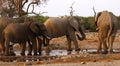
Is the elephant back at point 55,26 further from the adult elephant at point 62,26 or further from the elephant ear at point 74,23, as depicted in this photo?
the elephant ear at point 74,23

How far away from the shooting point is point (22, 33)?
22.3 m

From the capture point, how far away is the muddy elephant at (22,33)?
72.0 ft

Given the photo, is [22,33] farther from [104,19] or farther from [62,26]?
[104,19]

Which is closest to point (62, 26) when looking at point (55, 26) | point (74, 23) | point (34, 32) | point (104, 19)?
point (55, 26)

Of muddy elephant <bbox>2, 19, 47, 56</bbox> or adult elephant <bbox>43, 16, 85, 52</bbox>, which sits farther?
adult elephant <bbox>43, 16, 85, 52</bbox>

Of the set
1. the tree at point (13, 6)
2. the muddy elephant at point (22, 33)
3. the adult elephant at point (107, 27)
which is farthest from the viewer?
the tree at point (13, 6)

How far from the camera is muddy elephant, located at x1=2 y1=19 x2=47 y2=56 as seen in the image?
21.9 meters

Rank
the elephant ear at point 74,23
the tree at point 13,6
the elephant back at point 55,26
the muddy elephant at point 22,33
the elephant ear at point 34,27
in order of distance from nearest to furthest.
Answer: the muddy elephant at point 22,33 → the elephant ear at point 34,27 → the elephant back at point 55,26 → the elephant ear at point 74,23 → the tree at point 13,6

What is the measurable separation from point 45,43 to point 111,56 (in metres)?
7.36

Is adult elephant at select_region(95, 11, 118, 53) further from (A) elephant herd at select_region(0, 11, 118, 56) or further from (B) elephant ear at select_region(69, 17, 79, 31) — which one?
(B) elephant ear at select_region(69, 17, 79, 31)

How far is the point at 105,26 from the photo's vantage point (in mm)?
21375

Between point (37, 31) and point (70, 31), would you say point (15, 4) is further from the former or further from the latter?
point (37, 31)

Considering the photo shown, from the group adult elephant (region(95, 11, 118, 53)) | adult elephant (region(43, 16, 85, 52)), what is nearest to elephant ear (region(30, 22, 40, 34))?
adult elephant (region(43, 16, 85, 52))

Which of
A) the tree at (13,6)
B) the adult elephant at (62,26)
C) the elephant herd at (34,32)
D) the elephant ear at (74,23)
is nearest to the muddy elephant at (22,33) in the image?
the elephant herd at (34,32)
